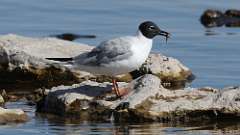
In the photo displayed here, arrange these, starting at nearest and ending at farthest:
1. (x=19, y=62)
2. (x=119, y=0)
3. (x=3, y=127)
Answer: (x=3, y=127), (x=19, y=62), (x=119, y=0)

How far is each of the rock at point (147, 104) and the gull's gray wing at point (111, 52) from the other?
415mm

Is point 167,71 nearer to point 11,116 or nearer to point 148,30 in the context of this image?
point 148,30

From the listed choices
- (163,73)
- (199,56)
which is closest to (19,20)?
(199,56)

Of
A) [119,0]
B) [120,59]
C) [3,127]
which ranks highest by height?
[119,0]

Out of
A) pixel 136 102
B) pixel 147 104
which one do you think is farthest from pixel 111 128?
pixel 147 104

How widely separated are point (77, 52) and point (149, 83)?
375 cm

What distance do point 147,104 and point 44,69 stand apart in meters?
3.86

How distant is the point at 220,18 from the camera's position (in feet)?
79.5

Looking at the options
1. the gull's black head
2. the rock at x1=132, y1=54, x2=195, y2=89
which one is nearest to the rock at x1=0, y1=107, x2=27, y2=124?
the gull's black head

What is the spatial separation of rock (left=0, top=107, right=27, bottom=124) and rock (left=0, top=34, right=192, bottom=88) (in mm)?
3237

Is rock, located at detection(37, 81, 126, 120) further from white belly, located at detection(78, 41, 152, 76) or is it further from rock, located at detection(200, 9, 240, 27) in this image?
rock, located at detection(200, 9, 240, 27)

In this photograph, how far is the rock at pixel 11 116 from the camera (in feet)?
40.2

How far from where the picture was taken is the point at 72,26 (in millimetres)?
22328

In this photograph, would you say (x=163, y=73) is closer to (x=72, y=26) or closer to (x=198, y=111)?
(x=198, y=111)
